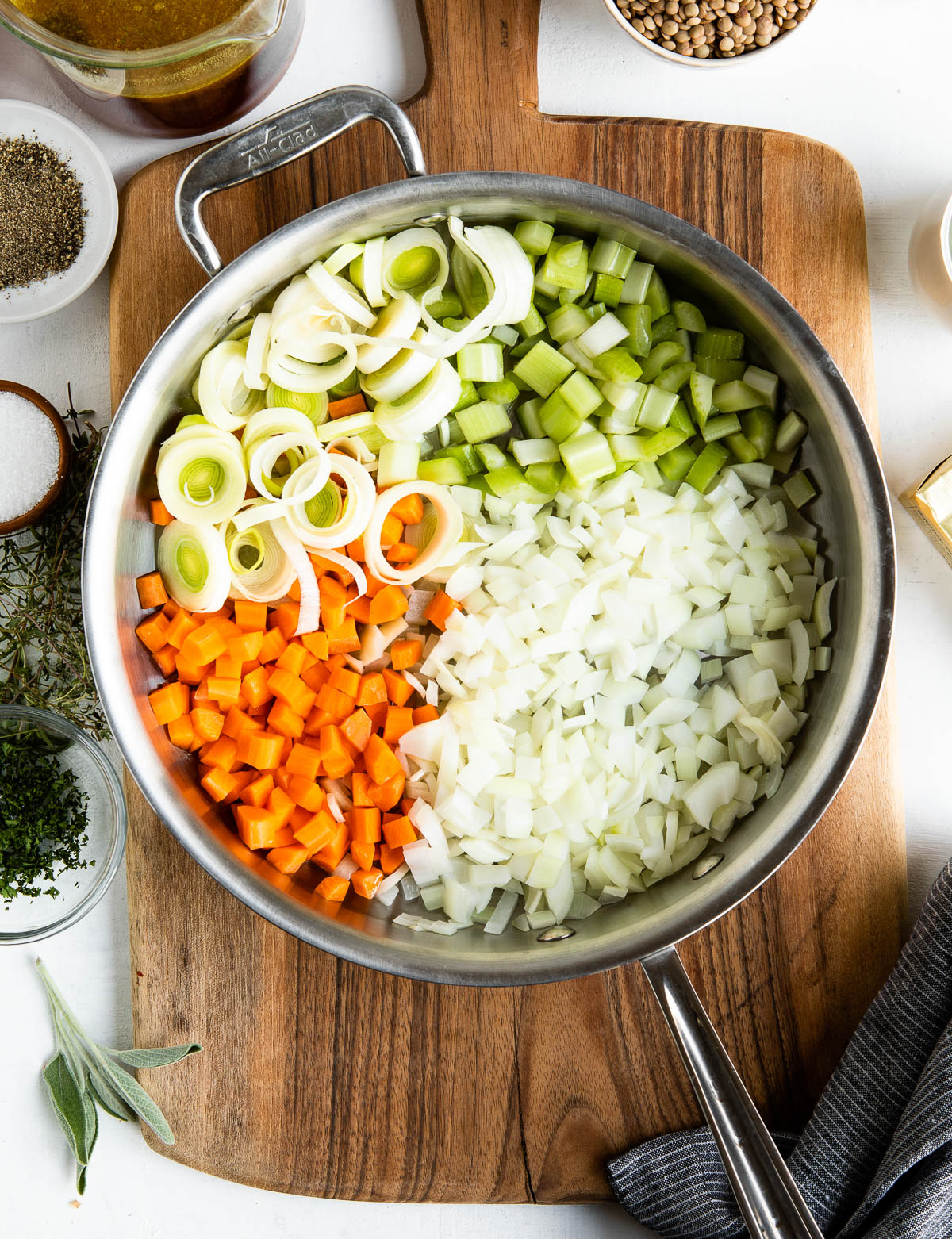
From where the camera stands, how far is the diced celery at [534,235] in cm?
136

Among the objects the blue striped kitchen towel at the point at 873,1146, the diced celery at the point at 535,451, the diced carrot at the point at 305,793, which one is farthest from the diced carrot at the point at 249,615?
the blue striped kitchen towel at the point at 873,1146

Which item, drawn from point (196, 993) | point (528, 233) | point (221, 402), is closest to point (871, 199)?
point (528, 233)

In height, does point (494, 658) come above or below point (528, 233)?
below

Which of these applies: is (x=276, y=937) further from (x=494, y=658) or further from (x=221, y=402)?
(x=221, y=402)

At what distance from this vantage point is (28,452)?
1449 millimetres

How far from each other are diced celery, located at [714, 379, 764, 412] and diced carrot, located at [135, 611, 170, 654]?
92 centimetres

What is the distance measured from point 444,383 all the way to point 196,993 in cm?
103

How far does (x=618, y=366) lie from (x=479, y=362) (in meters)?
0.21

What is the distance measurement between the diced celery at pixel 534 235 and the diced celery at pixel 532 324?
9cm

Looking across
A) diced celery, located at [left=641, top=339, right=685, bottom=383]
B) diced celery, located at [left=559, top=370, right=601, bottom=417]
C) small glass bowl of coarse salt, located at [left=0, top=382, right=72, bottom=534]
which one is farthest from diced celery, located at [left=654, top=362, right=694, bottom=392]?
small glass bowl of coarse salt, located at [left=0, top=382, right=72, bottom=534]

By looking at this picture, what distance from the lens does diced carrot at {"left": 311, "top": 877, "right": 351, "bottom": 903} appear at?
1381mm

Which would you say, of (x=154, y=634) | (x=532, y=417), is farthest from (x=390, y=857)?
(x=532, y=417)

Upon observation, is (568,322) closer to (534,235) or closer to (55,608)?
(534,235)

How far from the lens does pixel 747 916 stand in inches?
58.3
